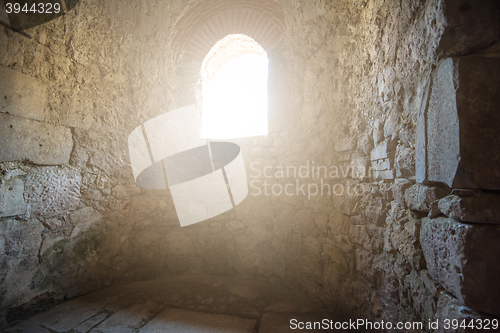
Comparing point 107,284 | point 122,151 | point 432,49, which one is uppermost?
point 432,49

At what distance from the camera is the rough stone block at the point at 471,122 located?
0.83m

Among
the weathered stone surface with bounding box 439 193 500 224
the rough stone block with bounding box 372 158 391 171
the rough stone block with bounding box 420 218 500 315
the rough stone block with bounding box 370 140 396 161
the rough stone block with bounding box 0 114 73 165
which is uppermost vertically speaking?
the rough stone block with bounding box 0 114 73 165

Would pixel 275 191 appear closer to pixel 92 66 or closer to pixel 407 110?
pixel 407 110

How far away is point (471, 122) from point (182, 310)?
2.24 meters

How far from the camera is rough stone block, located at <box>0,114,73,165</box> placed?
1.79 metres

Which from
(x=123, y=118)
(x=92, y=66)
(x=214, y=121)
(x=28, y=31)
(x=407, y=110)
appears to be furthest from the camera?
(x=214, y=121)

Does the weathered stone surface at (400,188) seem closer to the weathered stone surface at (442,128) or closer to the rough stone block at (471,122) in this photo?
the weathered stone surface at (442,128)

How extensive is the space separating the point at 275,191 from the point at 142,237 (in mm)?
1598

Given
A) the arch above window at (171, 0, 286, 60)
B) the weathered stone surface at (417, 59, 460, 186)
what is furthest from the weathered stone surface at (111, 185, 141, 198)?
the weathered stone surface at (417, 59, 460, 186)

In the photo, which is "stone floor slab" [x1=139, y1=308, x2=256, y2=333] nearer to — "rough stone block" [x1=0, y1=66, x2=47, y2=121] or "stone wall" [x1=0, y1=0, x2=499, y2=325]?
"stone wall" [x1=0, y1=0, x2=499, y2=325]

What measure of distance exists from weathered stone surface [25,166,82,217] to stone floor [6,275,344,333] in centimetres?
85

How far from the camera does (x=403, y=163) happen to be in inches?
48.4

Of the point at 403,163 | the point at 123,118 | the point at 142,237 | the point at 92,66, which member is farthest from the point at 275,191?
the point at 92,66

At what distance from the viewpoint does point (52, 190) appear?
6.90 ft
